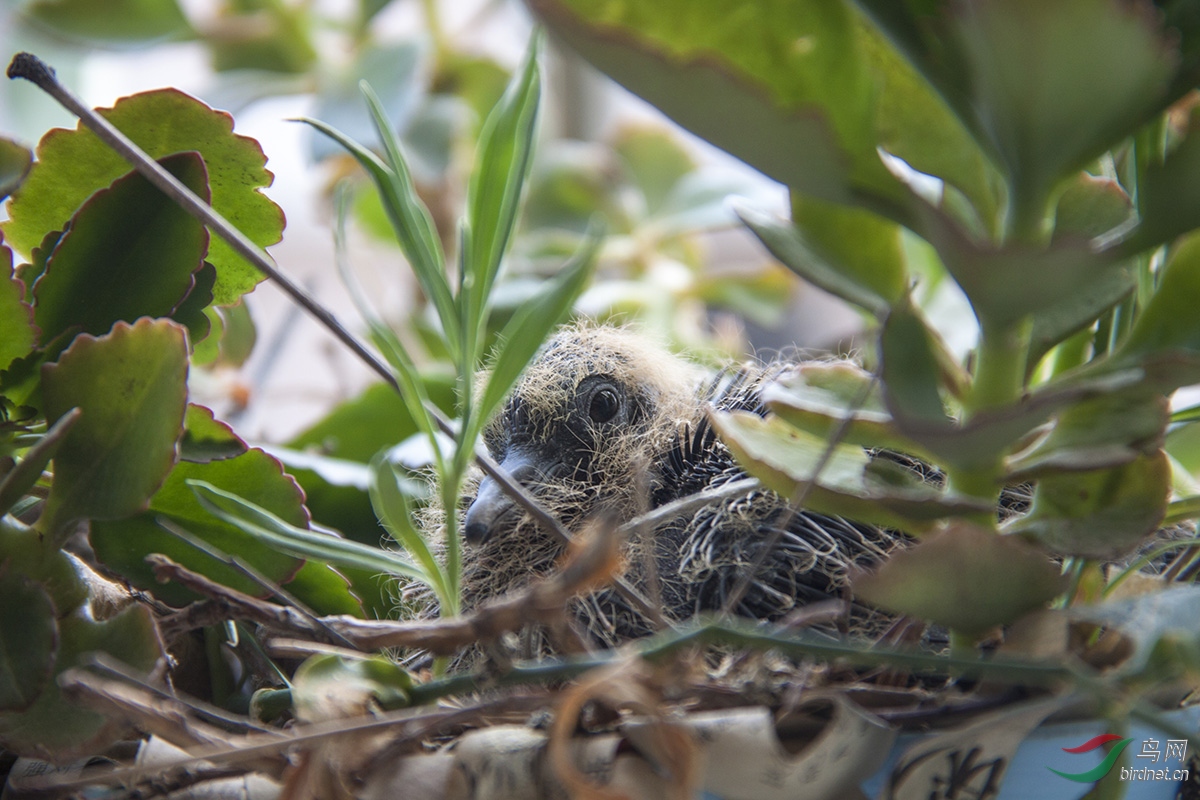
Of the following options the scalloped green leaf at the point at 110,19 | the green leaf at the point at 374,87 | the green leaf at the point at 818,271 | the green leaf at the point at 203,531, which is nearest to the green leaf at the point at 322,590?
the green leaf at the point at 203,531

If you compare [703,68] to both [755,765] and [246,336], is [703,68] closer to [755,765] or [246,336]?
[755,765]

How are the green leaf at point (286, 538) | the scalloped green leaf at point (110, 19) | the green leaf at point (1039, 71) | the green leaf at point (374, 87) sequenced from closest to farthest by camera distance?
the green leaf at point (1039, 71), the green leaf at point (286, 538), the green leaf at point (374, 87), the scalloped green leaf at point (110, 19)

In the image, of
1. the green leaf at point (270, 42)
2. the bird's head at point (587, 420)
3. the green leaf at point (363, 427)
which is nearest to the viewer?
the bird's head at point (587, 420)

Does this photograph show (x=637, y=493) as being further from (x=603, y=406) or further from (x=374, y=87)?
(x=374, y=87)

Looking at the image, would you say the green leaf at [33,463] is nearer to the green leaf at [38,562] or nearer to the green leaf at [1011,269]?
the green leaf at [38,562]

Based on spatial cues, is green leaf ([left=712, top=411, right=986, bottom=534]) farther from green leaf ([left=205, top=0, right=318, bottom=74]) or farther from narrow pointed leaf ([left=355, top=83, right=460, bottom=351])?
green leaf ([left=205, top=0, right=318, bottom=74])

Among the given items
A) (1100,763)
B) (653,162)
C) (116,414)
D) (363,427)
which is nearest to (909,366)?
(1100,763)

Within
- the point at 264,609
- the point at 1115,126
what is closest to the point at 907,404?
the point at 1115,126
